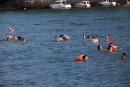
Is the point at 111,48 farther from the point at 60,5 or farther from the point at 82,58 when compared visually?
the point at 60,5

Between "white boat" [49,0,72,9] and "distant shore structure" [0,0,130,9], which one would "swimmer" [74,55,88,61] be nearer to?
"white boat" [49,0,72,9]

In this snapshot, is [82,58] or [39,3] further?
[39,3]

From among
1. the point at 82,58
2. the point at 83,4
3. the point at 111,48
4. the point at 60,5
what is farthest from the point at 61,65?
the point at 83,4

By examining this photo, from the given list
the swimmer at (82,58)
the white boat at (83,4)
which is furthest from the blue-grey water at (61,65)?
the white boat at (83,4)

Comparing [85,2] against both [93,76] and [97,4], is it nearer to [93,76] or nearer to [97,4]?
[97,4]

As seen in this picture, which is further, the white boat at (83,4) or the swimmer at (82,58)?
the white boat at (83,4)

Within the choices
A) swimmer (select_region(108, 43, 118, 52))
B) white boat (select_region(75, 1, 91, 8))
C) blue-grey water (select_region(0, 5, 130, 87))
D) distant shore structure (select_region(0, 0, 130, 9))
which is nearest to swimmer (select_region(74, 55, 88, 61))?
blue-grey water (select_region(0, 5, 130, 87))

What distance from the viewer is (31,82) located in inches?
1726

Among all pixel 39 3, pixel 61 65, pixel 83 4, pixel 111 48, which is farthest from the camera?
pixel 39 3

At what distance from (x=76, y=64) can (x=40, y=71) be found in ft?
14.5

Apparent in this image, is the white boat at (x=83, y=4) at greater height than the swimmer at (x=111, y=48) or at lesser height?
lesser

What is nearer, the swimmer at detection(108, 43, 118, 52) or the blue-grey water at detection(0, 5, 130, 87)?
the blue-grey water at detection(0, 5, 130, 87)

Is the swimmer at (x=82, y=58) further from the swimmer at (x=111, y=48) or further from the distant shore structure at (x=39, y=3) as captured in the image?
the distant shore structure at (x=39, y=3)

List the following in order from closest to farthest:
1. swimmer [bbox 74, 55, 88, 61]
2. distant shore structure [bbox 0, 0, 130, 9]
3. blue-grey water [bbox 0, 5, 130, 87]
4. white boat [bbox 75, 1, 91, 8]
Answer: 1. blue-grey water [bbox 0, 5, 130, 87]
2. swimmer [bbox 74, 55, 88, 61]
3. white boat [bbox 75, 1, 91, 8]
4. distant shore structure [bbox 0, 0, 130, 9]
